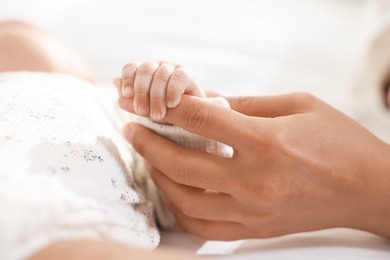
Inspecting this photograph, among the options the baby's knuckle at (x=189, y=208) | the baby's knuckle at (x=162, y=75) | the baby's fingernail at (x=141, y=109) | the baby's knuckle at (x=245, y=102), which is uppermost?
the baby's knuckle at (x=245, y=102)

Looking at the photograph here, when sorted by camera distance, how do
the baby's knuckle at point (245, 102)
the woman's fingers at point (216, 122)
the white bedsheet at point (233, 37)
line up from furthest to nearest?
the white bedsheet at point (233, 37), the baby's knuckle at point (245, 102), the woman's fingers at point (216, 122)

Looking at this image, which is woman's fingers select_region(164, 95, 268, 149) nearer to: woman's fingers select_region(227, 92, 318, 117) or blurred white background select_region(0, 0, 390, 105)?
woman's fingers select_region(227, 92, 318, 117)

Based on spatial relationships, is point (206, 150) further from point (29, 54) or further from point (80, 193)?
point (29, 54)

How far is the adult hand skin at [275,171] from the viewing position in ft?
2.06

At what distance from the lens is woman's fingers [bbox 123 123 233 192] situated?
64cm

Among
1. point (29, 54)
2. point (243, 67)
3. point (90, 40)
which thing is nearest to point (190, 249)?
point (29, 54)

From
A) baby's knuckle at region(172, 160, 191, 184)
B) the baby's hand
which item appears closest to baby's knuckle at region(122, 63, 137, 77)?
the baby's hand

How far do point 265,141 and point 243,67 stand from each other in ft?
2.10

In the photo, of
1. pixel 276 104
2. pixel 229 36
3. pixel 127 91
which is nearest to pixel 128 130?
pixel 127 91

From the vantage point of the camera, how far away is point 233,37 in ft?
4.39

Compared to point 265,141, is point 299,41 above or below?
above

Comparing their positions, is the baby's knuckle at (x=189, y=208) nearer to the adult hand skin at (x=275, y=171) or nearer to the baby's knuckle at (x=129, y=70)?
the adult hand skin at (x=275, y=171)

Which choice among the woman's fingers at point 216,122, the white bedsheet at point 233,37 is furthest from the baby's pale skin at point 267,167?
the white bedsheet at point 233,37

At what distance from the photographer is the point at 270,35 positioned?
54.0 inches
